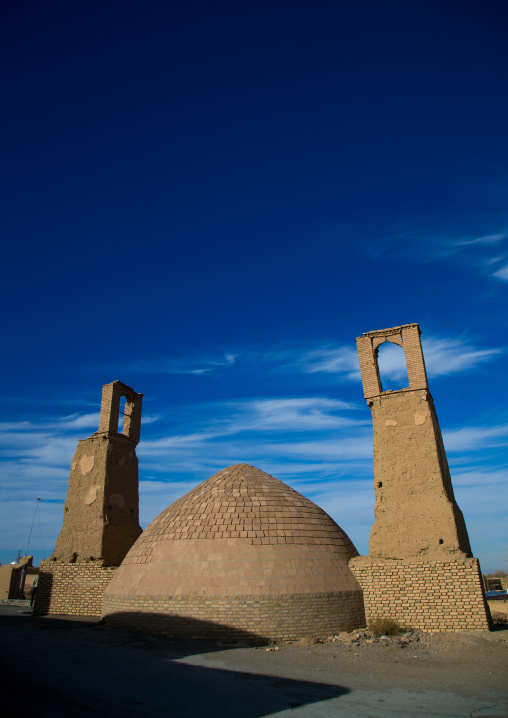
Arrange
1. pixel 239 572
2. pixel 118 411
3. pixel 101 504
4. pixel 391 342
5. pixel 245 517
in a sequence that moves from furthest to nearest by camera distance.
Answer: pixel 118 411 < pixel 101 504 < pixel 391 342 < pixel 245 517 < pixel 239 572

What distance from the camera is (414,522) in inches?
530

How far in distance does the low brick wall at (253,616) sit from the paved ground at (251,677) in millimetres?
547

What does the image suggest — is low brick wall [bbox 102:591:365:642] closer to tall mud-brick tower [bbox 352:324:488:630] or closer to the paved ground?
the paved ground

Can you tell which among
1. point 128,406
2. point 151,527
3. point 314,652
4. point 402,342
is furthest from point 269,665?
point 128,406

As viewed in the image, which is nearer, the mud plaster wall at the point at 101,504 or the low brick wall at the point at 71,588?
the low brick wall at the point at 71,588

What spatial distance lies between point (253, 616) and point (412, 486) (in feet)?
19.7

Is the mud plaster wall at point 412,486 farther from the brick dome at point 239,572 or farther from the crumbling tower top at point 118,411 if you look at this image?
the crumbling tower top at point 118,411

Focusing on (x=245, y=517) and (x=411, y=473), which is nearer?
(x=411, y=473)

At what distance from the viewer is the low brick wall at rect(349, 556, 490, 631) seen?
1183 centimetres

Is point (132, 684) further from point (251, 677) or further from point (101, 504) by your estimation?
point (101, 504)

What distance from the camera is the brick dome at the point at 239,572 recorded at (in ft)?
40.7

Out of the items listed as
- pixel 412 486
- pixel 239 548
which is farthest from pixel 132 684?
pixel 412 486

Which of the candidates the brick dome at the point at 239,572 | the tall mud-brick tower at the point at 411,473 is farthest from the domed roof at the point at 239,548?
the tall mud-brick tower at the point at 411,473

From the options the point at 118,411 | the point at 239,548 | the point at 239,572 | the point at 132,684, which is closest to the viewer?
the point at 132,684
